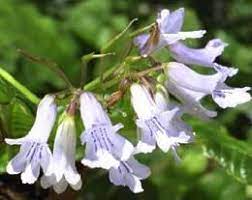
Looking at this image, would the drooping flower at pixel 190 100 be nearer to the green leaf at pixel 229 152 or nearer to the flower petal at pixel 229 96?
the flower petal at pixel 229 96

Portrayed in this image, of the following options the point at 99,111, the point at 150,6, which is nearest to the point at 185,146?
the point at 99,111

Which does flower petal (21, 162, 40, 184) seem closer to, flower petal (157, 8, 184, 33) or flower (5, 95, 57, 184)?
flower (5, 95, 57, 184)

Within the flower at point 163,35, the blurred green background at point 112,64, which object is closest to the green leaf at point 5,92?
the blurred green background at point 112,64

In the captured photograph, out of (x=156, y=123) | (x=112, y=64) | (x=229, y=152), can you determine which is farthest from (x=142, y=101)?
(x=112, y=64)

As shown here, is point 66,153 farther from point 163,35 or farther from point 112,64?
point 112,64

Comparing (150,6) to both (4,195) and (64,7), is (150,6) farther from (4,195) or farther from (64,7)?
(4,195)

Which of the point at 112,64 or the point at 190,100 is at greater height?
the point at 190,100

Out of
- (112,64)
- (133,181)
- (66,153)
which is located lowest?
(112,64)
